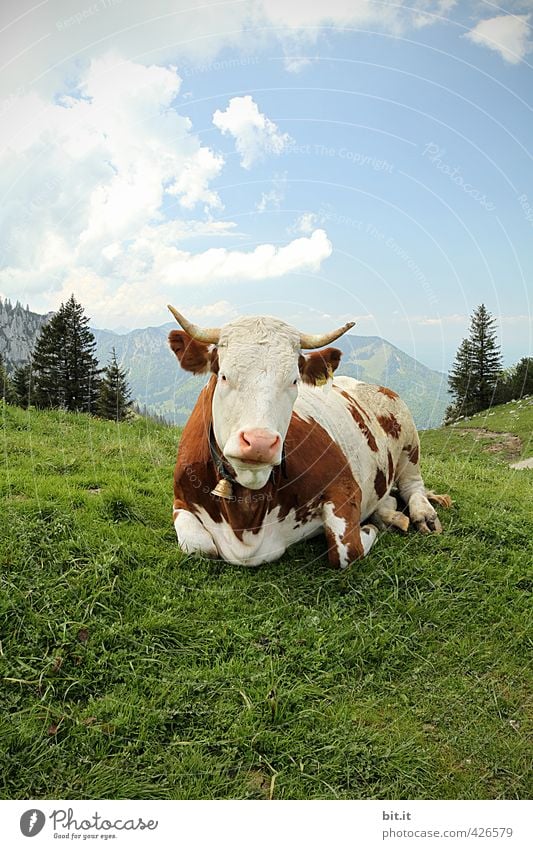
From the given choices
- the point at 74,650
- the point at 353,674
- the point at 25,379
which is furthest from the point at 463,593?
the point at 25,379

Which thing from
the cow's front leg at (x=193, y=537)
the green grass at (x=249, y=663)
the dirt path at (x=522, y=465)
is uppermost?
the dirt path at (x=522, y=465)

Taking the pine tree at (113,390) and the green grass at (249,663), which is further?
the pine tree at (113,390)

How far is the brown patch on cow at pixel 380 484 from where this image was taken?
518 cm

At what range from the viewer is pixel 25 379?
4824mm

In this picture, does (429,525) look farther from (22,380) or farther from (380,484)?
(22,380)

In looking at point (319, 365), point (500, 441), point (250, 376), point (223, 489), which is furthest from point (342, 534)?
point (500, 441)

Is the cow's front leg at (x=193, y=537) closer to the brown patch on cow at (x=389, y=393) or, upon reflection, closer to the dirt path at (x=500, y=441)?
the brown patch on cow at (x=389, y=393)

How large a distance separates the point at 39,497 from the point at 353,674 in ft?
8.57

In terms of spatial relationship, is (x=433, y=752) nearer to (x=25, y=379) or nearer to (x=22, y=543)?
(x=22, y=543)

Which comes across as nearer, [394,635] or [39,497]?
[394,635]

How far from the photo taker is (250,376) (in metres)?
3.38

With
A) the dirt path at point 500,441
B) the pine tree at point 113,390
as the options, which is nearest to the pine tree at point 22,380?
the pine tree at point 113,390

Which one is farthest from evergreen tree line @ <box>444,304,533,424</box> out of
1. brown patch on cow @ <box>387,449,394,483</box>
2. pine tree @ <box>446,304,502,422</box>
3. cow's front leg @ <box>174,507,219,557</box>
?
cow's front leg @ <box>174,507,219,557</box>

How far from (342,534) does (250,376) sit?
139 cm
